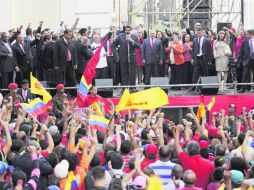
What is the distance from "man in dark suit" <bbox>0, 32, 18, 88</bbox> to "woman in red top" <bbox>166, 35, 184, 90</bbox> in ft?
14.3

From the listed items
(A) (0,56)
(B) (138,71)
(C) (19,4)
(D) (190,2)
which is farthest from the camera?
(D) (190,2)

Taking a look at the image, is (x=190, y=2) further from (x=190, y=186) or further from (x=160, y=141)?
(x=190, y=186)

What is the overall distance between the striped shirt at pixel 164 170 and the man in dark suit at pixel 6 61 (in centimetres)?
1100

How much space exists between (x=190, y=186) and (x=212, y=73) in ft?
46.2

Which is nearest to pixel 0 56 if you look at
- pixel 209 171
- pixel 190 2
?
pixel 209 171

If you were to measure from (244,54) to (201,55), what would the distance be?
115cm

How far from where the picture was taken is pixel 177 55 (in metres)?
23.3

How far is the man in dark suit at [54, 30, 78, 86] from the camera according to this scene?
71.6 ft

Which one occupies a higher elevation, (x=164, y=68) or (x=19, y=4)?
(x=19, y=4)

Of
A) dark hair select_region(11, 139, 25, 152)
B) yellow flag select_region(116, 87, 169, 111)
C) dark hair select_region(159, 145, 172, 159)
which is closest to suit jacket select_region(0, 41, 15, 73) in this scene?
yellow flag select_region(116, 87, 169, 111)

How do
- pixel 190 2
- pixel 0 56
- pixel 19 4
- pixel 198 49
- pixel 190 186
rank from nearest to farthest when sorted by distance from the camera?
pixel 190 186 → pixel 0 56 → pixel 198 49 → pixel 19 4 → pixel 190 2

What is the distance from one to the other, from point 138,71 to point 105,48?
1690 mm

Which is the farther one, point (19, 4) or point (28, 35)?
point (19, 4)

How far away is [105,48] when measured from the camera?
75.7 feet
